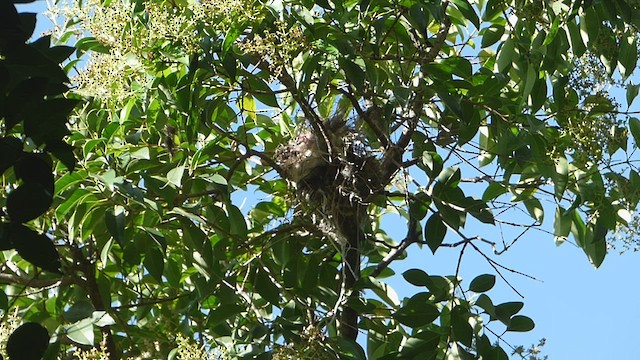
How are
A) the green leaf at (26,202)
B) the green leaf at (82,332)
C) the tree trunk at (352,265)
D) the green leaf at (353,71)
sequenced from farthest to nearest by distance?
1. the tree trunk at (352,265)
2. the green leaf at (353,71)
3. the green leaf at (82,332)
4. the green leaf at (26,202)

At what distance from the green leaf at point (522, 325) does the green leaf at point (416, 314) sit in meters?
0.14

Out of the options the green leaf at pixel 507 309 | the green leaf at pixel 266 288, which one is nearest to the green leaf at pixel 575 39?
the green leaf at pixel 507 309

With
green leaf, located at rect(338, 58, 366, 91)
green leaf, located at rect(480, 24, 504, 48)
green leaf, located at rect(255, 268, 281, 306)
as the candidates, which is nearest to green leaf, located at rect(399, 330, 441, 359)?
green leaf, located at rect(255, 268, 281, 306)

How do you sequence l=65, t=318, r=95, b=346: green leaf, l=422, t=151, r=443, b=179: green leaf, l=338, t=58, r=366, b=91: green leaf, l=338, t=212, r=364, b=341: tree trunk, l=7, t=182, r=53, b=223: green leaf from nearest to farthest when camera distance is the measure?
l=7, t=182, r=53, b=223: green leaf, l=65, t=318, r=95, b=346: green leaf, l=338, t=58, r=366, b=91: green leaf, l=422, t=151, r=443, b=179: green leaf, l=338, t=212, r=364, b=341: tree trunk

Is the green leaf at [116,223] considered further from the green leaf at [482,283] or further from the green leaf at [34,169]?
the green leaf at [34,169]

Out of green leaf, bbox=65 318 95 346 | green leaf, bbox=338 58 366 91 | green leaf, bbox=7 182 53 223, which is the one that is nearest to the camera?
green leaf, bbox=7 182 53 223

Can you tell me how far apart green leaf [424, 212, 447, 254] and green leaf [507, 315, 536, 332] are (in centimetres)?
18

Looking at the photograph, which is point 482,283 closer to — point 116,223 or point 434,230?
point 434,230

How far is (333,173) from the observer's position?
1.92 m

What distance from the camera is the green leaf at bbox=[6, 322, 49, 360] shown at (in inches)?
34.2

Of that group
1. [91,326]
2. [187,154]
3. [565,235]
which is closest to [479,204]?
[565,235]

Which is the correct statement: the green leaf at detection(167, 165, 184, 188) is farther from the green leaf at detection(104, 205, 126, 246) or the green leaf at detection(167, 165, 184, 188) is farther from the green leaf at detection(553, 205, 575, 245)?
the green leaf at detection(553, 205, 575, 245)

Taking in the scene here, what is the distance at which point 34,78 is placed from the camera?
0.85 meters

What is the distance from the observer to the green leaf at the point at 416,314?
5.77 ft
